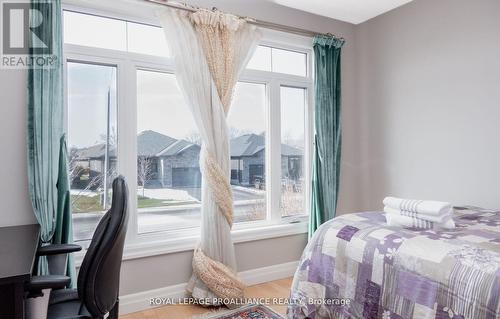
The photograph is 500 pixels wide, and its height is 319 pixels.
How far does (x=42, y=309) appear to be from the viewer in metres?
1.41

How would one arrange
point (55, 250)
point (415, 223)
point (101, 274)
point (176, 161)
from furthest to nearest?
point (176, 161) < point (415, 223) < point (55, 250) < point (101, 274)

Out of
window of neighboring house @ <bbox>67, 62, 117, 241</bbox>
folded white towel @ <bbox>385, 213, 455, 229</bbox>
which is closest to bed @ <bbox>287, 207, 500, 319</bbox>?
folded white towel @ <bbox>385, 213, 455, 229</bbox>

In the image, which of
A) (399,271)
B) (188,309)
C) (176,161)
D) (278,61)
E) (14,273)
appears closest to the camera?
(14,273)

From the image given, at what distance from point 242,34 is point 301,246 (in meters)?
2.11

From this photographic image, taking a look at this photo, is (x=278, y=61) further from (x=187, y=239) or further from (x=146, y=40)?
(x=187, y=239)

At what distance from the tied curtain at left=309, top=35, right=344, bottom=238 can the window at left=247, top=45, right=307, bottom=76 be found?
7.6 inches

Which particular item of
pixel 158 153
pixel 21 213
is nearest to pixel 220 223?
pixel 158 153

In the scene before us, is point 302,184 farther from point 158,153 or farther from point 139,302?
point 139,302

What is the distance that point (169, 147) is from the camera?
2.68m

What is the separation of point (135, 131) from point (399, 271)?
202cm

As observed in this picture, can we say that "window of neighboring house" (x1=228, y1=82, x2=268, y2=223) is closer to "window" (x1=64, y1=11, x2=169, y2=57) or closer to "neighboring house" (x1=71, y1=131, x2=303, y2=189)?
"neighboring house" (x1=71, y1=131, x2=303, y2=189)

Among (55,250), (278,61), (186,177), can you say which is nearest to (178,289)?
(186,177)

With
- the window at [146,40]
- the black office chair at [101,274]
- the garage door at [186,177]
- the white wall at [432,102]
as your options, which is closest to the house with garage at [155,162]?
the garage door at [186,177]

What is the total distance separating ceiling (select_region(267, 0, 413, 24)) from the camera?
2992 mm
